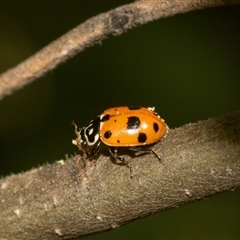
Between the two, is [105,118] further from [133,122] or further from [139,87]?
[139,87]

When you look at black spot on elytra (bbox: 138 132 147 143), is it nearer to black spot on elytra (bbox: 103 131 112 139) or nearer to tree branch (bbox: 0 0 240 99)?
black spot on elytra (bbox: 103 131 112 139)

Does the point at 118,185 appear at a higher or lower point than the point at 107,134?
lower

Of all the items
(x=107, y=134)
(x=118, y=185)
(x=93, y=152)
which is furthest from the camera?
(x=107, y=134)

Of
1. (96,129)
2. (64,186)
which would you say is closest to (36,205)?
(64,186)

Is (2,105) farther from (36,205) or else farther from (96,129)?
(36,205)

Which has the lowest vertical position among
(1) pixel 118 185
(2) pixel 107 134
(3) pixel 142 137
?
(1) pixel 118 185

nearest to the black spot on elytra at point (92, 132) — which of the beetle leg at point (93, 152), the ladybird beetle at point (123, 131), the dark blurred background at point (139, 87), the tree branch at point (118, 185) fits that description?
the ladybird beetle at point (123, 131)

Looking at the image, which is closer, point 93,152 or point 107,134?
point 93,152

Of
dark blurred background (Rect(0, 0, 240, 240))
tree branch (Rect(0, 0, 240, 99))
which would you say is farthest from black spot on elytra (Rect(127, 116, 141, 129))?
dark blurred background (Rect(0, 0, 240, 240))

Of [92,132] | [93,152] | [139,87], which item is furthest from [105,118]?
[139,87]
